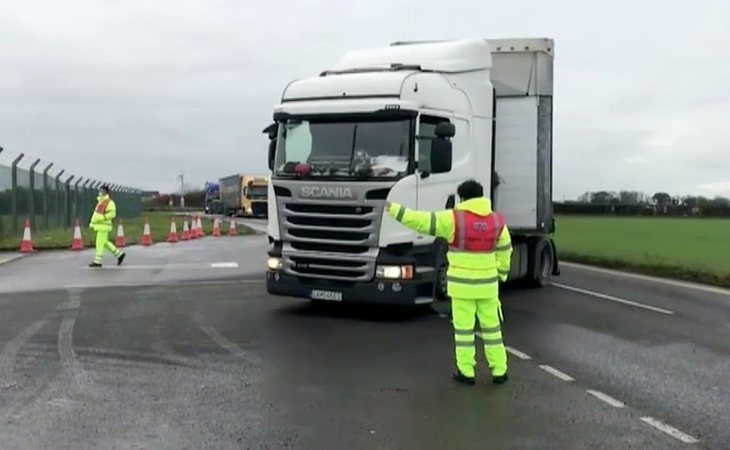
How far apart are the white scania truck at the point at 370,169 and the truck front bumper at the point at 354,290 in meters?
0.01

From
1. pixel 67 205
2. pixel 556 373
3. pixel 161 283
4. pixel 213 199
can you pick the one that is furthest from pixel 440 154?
pixel 213 199

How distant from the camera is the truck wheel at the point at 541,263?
15.1m

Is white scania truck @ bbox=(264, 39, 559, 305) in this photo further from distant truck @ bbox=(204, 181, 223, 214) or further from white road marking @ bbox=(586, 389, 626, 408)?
distant truck @ bbox=(204, 181, 223, 214)

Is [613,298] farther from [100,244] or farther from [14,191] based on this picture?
[14,191]

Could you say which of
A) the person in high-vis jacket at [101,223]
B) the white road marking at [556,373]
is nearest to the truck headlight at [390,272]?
the white road marking at [556,373]

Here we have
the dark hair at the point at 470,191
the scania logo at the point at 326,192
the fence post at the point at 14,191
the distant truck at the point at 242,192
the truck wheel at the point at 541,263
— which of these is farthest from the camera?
the distant truck at the point at 242,192

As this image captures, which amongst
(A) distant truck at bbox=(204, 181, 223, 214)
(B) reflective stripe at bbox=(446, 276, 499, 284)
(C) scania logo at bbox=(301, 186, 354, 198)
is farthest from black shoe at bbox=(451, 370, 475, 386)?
(A) distant truck at bbox=(204, 181, 223, 214)

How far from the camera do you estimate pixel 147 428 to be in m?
5.91

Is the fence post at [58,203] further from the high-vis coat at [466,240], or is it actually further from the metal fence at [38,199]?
the high-vis coat at [466,240]

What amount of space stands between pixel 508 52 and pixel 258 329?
6.66m

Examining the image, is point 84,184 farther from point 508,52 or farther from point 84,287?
point 508,52

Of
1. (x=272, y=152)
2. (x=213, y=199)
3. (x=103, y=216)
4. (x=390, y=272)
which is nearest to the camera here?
(x=390, y=272)

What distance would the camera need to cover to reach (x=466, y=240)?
7645mm

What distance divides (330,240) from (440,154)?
1.77 metres
